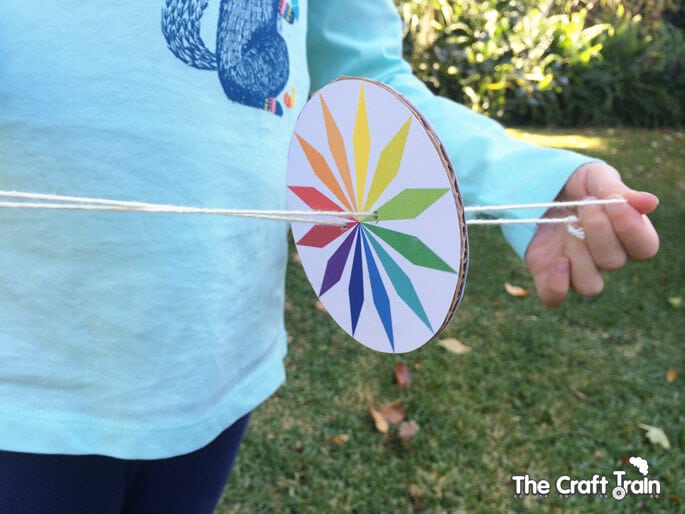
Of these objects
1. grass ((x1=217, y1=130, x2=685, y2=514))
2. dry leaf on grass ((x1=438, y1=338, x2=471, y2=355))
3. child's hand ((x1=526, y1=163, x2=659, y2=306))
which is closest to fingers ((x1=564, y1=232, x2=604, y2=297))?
child's hand ((x1=526, y1=163, x2=659, y2=306))

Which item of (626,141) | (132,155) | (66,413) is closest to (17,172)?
(132,155)

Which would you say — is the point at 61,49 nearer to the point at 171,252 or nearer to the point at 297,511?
the point at 171,252

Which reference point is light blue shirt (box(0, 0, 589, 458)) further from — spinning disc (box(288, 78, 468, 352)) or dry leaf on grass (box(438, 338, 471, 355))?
dry leaf on grass (box(438, 338, 471, 355))

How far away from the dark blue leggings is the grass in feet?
2.45

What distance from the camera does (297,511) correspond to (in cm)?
151

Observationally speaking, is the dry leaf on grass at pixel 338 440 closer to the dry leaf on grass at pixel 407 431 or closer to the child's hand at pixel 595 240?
the dry leaf on grass at pixel 407 431

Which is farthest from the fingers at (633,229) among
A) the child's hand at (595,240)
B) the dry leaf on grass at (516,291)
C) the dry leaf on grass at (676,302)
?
the dry leaf on grass at (676,302)

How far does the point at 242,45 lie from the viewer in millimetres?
716

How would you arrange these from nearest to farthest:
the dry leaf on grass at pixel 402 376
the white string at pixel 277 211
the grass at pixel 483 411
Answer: the white string at pixel 277 211 → the grass at pixel 483 411 → the dry leaf on grass at pixel 402 376

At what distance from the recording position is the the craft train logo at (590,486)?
1.61 metres

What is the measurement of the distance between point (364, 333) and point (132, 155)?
0.31 metres

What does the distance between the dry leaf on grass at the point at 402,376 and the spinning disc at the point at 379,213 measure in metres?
1.36

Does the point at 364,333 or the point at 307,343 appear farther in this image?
the point at 307,343

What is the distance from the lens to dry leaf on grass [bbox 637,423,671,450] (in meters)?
1.79
